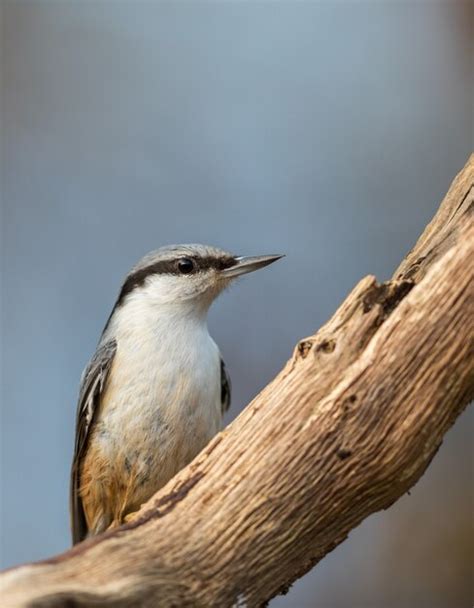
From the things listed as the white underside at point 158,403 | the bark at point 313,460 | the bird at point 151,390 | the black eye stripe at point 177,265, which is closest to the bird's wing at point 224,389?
the bird at point 151,390

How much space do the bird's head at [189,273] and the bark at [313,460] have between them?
4.54 feet

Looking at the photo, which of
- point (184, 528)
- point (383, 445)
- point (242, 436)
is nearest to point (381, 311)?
point (383, 445)

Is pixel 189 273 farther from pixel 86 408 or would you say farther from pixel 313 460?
pixel 313 460

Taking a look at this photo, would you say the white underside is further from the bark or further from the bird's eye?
the bark

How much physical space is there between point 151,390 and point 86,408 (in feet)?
1.02

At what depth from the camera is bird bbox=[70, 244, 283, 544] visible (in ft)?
10.9

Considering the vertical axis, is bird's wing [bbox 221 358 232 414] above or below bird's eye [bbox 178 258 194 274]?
below

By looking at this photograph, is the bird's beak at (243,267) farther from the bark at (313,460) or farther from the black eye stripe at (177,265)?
the bark at (313,460)

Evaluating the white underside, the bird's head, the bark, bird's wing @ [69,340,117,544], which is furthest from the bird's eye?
the bark

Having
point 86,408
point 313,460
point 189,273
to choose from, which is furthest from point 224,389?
point 313,460

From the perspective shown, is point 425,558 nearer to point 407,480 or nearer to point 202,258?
point 202,258

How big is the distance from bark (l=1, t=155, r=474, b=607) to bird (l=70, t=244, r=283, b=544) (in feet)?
3.26

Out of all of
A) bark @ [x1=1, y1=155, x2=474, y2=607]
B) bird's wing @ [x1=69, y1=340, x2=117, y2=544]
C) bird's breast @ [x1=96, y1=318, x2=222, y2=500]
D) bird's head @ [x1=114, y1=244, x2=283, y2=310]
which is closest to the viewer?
bark @ [x1=1, y1=155, x2=474, y2=607]

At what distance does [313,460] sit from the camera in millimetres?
2193
